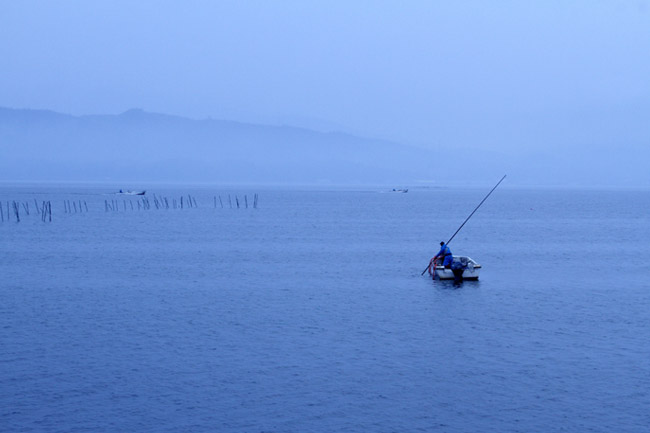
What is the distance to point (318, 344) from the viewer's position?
3228cm

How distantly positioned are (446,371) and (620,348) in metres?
8.30

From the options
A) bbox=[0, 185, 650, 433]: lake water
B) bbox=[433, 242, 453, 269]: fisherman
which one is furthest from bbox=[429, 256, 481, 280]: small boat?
bbox=[0, 185, 650, 433]: lake water

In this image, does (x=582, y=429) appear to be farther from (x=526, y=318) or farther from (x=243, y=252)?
(x=243, y=252)

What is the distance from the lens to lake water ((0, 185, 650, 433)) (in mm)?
24031

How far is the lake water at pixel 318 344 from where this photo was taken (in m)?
24.0

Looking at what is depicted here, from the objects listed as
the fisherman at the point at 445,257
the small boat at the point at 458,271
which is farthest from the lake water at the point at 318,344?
the fisherman at the point at 445,257

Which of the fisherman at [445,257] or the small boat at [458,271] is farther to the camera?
the fisherman at [445,257]

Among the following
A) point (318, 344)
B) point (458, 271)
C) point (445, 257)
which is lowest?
point (318, 344)

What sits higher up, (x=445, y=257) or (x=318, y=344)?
(x=445, y=257)

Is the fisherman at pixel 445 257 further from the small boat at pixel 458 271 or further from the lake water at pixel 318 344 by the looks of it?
the lake water at pixel 318 344

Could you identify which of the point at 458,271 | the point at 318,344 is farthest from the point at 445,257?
the point at 318,344

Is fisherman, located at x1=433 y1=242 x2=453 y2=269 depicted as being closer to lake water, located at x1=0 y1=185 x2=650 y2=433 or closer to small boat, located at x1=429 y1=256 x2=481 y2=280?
small boat, located at x1=429 y1=256 x2=481 y2=280

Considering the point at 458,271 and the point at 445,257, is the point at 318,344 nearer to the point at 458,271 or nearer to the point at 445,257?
the point at 458,271

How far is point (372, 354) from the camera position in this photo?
30688 millimetres
